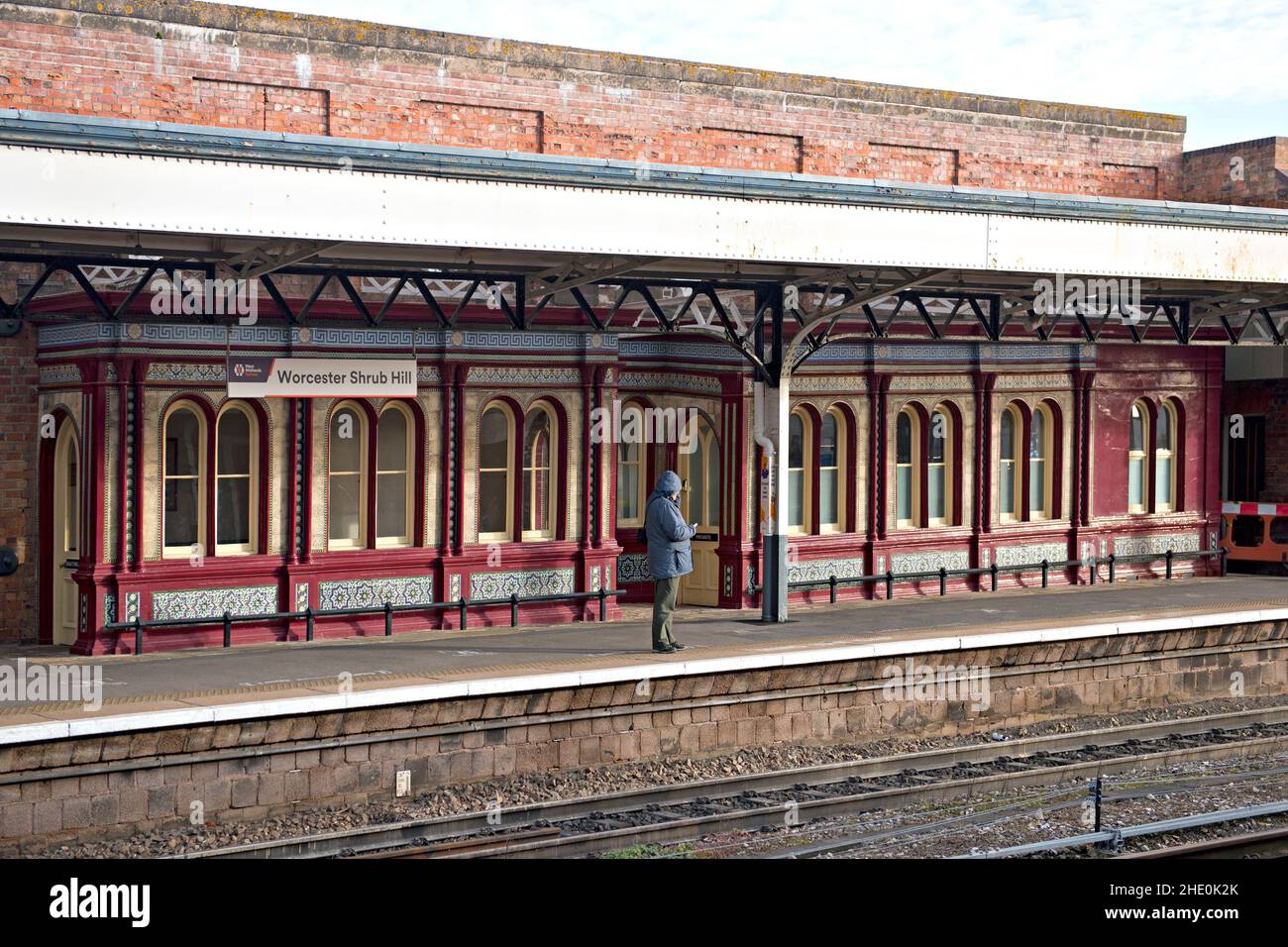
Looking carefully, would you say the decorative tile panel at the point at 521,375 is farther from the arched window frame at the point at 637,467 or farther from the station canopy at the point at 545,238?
the arched window frame at the point at 637,467

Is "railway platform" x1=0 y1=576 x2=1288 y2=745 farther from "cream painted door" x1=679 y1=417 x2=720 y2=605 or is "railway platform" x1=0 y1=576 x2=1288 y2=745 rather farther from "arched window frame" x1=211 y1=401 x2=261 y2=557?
"arched window frame" x1=211 y1=401 x2=261 y2=557

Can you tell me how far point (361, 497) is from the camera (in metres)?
17.6

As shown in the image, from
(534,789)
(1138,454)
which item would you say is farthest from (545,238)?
(1138,454)

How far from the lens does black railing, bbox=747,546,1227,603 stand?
67.8 feet

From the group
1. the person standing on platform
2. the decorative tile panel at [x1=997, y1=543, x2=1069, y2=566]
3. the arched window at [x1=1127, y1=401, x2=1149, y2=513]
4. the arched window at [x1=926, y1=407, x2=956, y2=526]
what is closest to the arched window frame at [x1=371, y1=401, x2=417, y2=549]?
the person standing on platform

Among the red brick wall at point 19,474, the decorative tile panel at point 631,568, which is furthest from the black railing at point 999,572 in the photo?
the red brick wall at point 19,474

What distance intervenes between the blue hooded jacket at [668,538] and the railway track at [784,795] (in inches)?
91.7

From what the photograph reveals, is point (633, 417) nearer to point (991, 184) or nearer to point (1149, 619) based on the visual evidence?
point (1149, 619)

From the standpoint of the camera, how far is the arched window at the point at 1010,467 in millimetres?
23109

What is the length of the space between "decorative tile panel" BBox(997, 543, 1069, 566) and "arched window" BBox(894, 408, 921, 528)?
5.31 feet

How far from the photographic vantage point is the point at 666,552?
1524 centimetres
